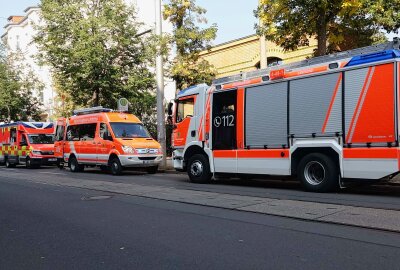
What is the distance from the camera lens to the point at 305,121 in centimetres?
1111

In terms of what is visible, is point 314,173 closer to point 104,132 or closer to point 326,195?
point 326,195

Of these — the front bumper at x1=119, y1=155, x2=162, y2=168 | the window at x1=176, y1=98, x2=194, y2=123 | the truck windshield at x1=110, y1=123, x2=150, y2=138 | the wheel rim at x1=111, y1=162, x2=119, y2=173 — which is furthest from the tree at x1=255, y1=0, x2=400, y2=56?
the wheel rim at x1=111, y1=162, x2=119, y2=173

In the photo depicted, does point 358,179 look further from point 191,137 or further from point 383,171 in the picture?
point 191,137

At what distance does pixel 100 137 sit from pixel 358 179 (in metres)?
12.0

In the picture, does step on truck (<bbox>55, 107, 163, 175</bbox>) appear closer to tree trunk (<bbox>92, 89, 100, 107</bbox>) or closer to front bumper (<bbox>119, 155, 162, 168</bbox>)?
front bumper (<bbox>119, 155, 162, 168</bbox>)

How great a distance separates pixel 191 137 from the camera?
1431 centimetres

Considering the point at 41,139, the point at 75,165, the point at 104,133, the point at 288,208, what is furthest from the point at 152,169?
the point at 288,208

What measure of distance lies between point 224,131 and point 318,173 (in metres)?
3.24

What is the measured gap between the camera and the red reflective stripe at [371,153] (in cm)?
945

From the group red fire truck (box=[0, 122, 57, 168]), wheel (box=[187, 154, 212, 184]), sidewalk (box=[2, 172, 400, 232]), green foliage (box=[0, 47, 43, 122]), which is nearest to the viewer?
sidewalk (box=[2, 172, 400, 232])

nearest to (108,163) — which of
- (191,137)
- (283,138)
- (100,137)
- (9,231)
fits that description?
(100,137)

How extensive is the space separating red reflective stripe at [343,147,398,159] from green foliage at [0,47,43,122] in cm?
2980

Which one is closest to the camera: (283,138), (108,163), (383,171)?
(383,171)

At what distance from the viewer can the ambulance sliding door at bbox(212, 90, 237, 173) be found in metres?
12.9
